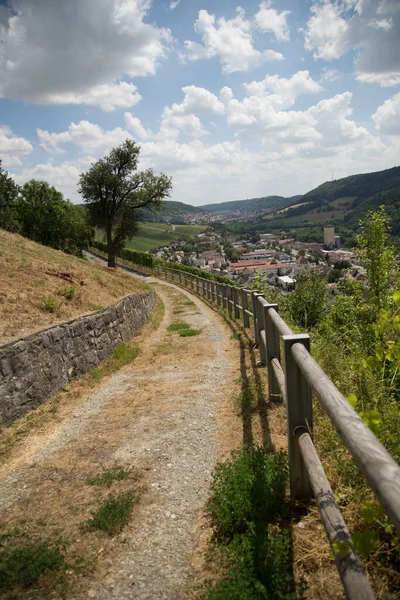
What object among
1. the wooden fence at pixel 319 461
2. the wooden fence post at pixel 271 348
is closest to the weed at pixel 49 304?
the wooden fence post at pixel 271 348

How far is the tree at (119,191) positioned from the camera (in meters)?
28.6

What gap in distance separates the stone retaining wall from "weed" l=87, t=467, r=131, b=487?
230 centimetres

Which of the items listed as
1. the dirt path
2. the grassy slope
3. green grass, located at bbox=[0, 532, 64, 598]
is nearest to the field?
the grassy slope

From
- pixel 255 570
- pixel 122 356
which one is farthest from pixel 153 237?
pixel 255 570

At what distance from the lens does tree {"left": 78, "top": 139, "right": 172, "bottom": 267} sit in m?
28.6

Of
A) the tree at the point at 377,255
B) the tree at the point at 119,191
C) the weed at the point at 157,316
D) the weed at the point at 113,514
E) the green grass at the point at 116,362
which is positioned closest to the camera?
the weed at the point at 113,514

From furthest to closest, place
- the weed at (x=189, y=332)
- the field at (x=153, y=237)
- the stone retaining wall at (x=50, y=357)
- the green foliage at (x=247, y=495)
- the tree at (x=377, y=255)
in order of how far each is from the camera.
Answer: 1. the field at (x=153, y=237)
2. the weed at (x=189, y=332)
3. the tree at (x=377, y=255)
4. the stone retaining wall at (x=50, y=357)
5. the green foliage at (x=247, y=495)

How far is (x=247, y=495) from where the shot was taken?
9.27 feet

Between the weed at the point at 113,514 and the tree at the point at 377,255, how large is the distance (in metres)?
7.46

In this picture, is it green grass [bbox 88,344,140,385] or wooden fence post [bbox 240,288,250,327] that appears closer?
green grass [bbox 88,344,140,385]

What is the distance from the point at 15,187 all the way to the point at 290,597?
43.3m

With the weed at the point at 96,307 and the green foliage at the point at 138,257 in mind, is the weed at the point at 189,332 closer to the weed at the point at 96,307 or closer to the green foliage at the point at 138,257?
the weed at the point at 96,307

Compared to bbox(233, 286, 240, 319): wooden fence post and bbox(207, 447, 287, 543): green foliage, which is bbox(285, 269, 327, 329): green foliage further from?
bbox(207, 447, 287, 543): green foliage

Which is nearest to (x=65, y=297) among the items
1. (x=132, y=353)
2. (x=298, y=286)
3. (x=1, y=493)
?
(x=132, y=353)
